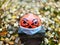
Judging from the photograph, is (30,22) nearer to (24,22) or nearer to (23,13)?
(24,22)

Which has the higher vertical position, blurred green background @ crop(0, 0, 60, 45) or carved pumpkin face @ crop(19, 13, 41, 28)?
carved pumpkin face @ crop(19, 13, 41, 28)

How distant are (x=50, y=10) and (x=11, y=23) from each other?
52.0 inches

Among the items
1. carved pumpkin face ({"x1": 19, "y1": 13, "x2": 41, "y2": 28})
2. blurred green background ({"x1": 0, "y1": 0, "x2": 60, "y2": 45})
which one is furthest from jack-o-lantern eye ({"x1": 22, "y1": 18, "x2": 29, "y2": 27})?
blurred green background ({"x1": 0, "y1": 0, "x2": 60, "y2": 45})

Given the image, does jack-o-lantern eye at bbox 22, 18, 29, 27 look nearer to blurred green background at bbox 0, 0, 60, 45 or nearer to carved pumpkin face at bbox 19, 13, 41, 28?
carved pumpkin face at bbox 19, 13, 41, 28

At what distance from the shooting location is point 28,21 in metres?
4.68

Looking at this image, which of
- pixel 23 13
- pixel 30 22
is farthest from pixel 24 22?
pixel 23 13

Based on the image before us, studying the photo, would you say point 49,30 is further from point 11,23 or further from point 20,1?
point 20,1

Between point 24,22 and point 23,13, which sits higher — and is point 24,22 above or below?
above

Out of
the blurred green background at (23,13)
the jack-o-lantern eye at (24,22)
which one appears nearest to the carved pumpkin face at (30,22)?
the jack-o-lantern eye at (24,22)

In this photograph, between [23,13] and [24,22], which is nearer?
[24,22]

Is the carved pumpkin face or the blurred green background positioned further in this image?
the blurred green background

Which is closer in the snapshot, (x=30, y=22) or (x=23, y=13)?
(x=30, y=22)

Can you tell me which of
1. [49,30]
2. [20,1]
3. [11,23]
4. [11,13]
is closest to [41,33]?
[49,30]

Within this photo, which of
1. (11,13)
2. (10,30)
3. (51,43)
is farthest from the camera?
(11,13)
